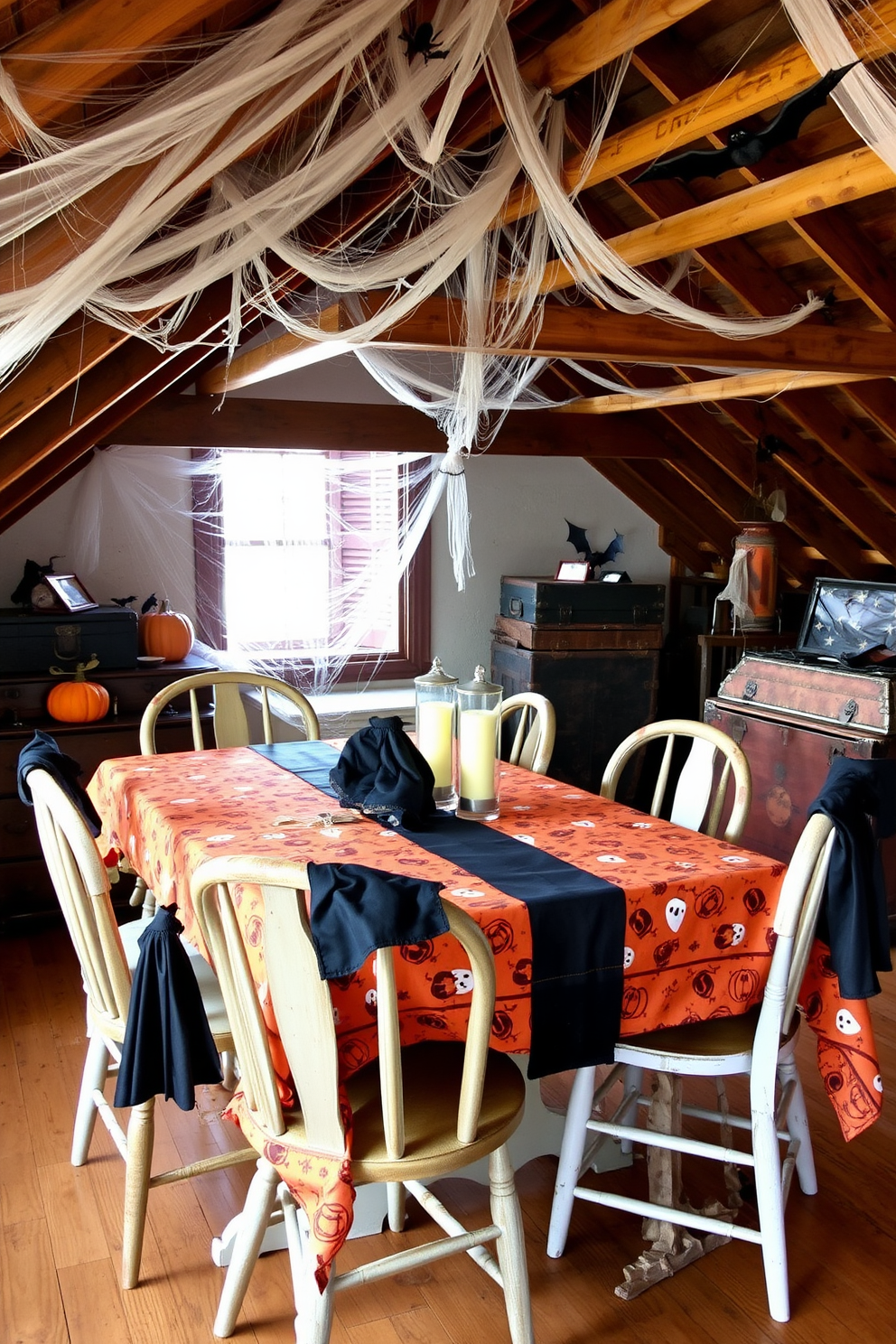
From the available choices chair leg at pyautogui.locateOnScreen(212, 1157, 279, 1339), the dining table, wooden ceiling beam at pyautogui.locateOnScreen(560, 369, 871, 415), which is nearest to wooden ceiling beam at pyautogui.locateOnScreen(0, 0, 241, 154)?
the dining table

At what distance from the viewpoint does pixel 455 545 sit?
16.0ft

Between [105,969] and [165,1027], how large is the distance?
285 millimetres

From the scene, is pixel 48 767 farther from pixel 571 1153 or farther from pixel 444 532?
pixel 444 532

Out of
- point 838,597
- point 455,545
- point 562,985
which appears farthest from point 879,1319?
point 455,545

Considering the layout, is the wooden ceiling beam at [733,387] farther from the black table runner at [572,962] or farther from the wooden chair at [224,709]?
the black table runner at [572,962]

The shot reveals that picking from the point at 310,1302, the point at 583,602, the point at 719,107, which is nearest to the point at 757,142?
the point at 719,107

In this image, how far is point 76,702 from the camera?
393cm

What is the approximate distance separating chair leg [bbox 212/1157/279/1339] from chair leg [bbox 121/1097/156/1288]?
9.1 inches

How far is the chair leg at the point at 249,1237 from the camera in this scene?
6.41ft

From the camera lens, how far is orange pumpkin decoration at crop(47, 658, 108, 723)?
12.9 ft

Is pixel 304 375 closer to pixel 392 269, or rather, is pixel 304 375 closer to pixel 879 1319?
pixel 392 269

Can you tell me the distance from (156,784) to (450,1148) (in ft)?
4.13

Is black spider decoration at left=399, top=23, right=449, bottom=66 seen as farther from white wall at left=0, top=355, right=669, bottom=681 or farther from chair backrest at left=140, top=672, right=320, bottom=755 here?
white wall at left=0, top=355, right=669, bottom=681

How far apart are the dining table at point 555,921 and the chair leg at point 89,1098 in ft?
1.23
